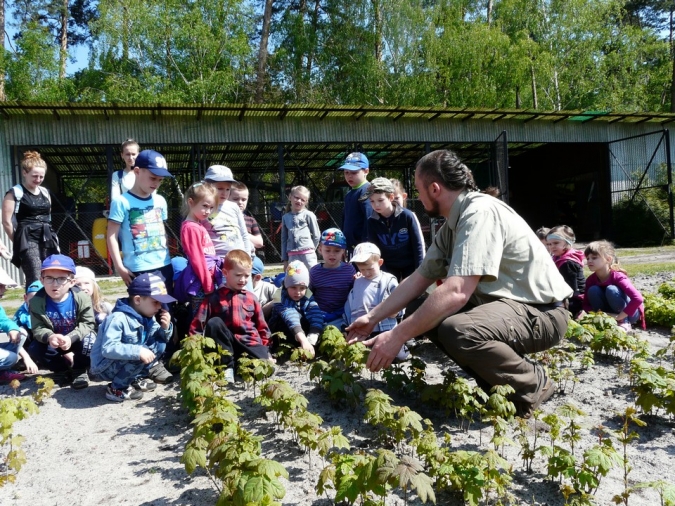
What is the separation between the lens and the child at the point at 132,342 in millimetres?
3742

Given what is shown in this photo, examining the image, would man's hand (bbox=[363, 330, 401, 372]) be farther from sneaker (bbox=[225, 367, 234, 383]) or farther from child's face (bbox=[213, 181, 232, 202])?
child's face (bbox=[213, 181, 232, 202])

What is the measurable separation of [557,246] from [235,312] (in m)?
3.63

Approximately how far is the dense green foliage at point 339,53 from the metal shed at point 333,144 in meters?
4.38

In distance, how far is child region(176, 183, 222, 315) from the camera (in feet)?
13.9

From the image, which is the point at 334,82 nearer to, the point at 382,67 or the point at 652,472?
the point at 382,67

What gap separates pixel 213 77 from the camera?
23.9 metres

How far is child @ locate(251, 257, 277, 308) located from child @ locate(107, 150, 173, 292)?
3.10 feet

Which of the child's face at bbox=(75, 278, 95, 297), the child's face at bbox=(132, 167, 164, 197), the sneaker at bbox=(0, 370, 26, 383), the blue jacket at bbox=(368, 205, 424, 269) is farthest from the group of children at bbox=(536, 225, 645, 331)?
the sneaker at bbox=(0, 370, 26, 383)

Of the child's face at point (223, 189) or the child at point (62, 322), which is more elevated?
the child's face at point (223, 189)

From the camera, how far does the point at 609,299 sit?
512cm

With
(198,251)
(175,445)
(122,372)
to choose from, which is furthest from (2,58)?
(175,445)

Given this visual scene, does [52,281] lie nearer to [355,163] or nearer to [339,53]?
[355,163]

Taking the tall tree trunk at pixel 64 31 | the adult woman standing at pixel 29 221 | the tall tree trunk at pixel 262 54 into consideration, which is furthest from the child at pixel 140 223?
the tall tree trunk at pixel 64 31

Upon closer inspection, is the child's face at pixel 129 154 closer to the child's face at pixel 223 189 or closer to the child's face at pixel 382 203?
the child's face at pixel 223 189
